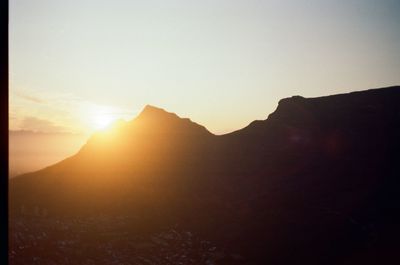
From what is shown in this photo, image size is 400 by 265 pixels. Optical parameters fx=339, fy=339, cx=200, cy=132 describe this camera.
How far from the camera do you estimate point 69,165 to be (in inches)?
1270

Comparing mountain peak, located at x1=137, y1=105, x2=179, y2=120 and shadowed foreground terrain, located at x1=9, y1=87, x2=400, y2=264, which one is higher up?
mountain peak, located at x1=137, y1=105, x2=179, y2=120

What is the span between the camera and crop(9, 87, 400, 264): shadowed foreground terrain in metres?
16.8

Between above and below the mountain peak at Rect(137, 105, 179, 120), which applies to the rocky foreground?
below

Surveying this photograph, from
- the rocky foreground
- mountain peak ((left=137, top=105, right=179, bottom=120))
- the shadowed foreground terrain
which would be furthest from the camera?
mountain peak ((left=137, top=105, right=179, bottom=120))

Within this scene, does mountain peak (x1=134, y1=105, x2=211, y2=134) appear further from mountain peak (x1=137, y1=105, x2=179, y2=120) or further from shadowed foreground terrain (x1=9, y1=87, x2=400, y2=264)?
shadowed foreground terrain (x1=9, y1=87, x2=400, y2=264)

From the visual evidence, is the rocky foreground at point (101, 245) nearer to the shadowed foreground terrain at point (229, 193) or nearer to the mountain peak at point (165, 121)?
the shadowed foreground terrain at point (229, 193)

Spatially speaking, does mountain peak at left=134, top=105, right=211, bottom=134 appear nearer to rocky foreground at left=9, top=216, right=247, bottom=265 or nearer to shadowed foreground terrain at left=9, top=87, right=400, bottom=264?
shadowed foreground terrain at left=9, top=87, right=400, bottom=264

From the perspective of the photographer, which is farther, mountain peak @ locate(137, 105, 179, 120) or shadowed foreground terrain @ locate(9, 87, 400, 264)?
mountain peak @ locate(137, 105, 179, 120)

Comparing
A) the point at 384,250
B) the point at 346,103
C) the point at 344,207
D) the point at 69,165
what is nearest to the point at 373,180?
the point at 344,207

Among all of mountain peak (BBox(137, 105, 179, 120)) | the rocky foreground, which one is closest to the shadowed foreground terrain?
the rocky foreground

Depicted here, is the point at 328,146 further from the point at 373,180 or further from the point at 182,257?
the point at 182,257

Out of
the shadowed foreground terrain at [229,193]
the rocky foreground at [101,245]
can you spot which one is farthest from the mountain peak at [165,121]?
the rocky foreground at [101,245]

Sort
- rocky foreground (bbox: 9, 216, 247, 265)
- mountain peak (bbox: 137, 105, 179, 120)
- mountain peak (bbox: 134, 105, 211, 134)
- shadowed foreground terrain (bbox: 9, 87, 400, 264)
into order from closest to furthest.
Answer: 1. rocky foreground (bbox: 9, 216, 247, 265)
2. shadowed foreground terrain (bbox: 9, 87, 400, 264)
3. mountain peak (bbox: 134, 105, 211, 134)
4. mountain peak (bbox: 137, 105, 179, 120)

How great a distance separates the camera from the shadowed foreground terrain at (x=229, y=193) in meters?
16.8
